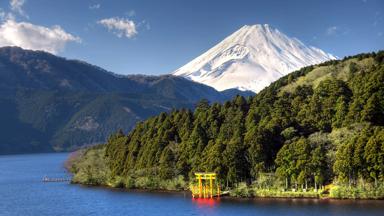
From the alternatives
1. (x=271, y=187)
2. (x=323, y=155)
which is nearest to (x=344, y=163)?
(x=323, y=155)

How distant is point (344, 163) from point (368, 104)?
16119mm

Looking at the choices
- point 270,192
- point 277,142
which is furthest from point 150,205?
point 277,142

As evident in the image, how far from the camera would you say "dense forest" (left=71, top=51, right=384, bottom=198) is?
72.4 meters

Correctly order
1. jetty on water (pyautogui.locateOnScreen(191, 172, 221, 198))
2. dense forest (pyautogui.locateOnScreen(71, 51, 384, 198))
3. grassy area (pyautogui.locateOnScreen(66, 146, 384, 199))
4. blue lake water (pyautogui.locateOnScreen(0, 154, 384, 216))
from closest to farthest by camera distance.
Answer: blue lake water (pyautogui.locateOnScreen(0, 154, 384, 216)), grassy area (pyautogui.locateOnScreen(66, 146, 384, 199)), dense forest (pyautogui.locateOnScreen(71, 51, 384, 198)), jetty on water (pyautogui.locateOnScreen(191, 172, 221, 198))

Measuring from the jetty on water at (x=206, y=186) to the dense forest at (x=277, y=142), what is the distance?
1.44 metres

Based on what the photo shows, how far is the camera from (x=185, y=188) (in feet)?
289

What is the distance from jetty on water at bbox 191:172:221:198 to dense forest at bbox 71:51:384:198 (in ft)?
4.71

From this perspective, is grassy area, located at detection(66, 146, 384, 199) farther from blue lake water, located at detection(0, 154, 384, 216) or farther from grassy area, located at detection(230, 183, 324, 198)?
blue lake water, located at detection(0, 154, 384, 216)

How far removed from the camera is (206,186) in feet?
262

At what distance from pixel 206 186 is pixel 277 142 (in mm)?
12606

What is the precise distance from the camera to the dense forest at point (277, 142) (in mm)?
72375

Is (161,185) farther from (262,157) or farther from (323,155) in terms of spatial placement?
(323,155)

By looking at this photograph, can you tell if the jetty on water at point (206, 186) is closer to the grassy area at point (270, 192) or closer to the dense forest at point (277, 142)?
the dense forest at point (277, 142)

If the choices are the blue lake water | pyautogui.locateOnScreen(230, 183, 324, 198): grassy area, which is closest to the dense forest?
pyautogui.locateOnScreen(230, 183, 324, 198): grassy area
